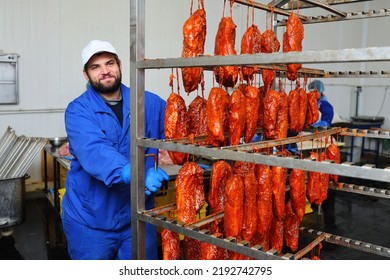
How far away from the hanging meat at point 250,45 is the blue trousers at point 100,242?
1.47 meters

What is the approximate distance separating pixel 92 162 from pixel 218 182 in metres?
0.87

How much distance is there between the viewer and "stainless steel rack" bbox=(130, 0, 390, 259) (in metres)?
1.64

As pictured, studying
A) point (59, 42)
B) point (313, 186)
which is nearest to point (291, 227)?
point (313, 186)

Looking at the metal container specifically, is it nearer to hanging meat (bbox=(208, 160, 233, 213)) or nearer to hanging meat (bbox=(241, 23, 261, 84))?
hanging meat (bbox=(208, 160, 233, 213))

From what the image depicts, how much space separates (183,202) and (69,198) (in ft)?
3.96

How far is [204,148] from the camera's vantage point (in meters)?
2.11

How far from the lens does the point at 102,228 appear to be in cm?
309

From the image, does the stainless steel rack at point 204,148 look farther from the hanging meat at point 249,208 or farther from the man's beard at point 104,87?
the man's beard at point 104,87
